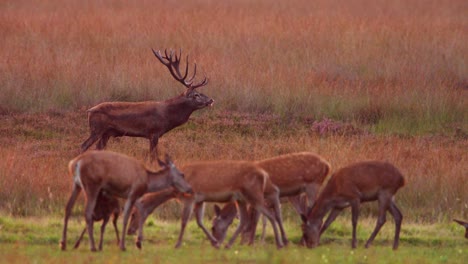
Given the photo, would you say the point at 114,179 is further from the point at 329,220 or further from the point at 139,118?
the point at 139,118

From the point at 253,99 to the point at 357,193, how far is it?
994 centimetres

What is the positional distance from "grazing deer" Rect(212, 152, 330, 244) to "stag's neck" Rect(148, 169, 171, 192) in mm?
1039

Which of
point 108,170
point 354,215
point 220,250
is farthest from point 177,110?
point 108,170

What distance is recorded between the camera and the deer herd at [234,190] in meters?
13.1

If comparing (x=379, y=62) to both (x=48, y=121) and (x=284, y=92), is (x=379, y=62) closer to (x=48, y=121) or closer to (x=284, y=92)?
(x=284, y=92)

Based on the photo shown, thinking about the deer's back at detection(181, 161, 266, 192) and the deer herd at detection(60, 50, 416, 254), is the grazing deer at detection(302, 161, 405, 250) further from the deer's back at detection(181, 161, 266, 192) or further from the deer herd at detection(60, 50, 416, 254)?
the deer's back at detection(181, 161, 266, 192)

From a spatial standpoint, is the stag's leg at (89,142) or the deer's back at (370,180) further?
the stag's leg at (89,142)

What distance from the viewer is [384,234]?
1514cm

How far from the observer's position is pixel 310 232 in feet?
46.1

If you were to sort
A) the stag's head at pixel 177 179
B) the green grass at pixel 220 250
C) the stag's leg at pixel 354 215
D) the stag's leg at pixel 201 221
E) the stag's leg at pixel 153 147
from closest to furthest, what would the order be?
the green grass at pixel 220 250 → the stag's head at pixel 177 179 → the stag's leg at pixel 201 221 → the stag's leg at pixel 354 215 → the stag's leg at pixel 153 147

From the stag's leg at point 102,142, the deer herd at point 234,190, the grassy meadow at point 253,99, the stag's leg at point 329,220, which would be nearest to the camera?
the deer herd at point 234,190

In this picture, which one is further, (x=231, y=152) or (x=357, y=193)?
(x=231, y=152)

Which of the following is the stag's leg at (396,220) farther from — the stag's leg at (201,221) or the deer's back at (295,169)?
the stag's leg at (201,221)

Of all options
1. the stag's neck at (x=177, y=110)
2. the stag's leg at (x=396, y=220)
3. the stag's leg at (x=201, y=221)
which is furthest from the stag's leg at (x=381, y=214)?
the stag's neck at (x=177, y=110)
